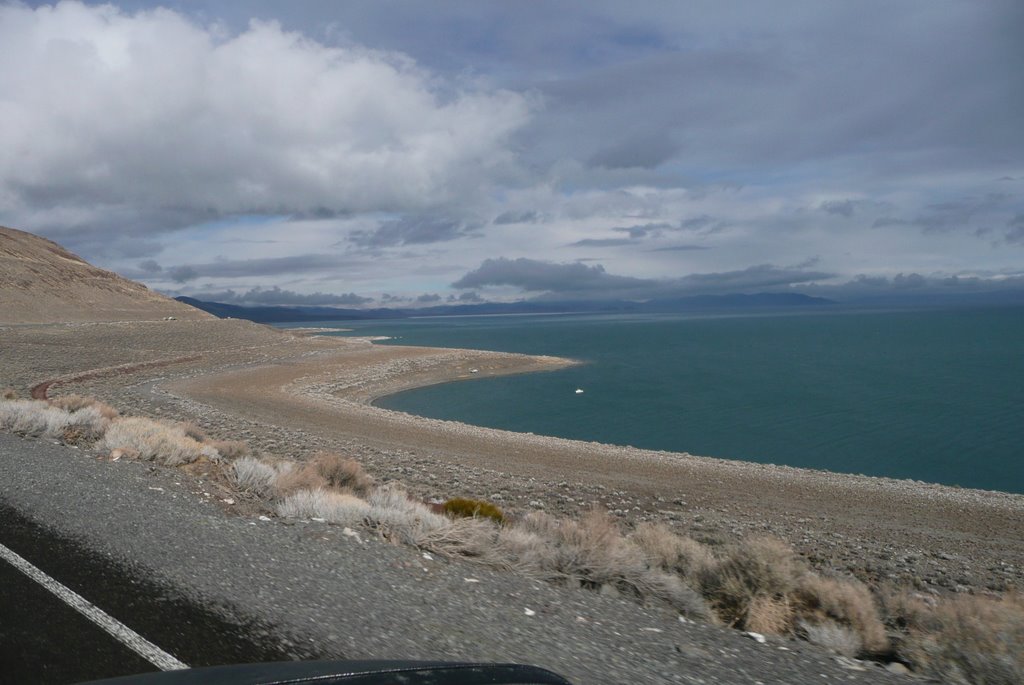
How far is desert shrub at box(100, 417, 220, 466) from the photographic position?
10820 millimetres

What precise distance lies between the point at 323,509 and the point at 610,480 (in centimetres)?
1422

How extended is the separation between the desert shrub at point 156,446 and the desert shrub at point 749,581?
25.9 feet

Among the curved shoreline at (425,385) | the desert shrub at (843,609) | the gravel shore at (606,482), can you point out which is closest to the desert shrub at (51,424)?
the gravel shore at (606,482)

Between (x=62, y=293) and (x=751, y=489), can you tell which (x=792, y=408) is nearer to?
(x=751, y=489)

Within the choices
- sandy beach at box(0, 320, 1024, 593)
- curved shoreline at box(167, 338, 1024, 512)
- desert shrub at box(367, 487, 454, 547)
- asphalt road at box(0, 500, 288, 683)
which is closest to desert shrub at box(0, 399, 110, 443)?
sandy beach at box(0, 320, 1024, 593)

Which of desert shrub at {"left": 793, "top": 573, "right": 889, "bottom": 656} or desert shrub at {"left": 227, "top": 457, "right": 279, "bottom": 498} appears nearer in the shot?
desert shrub at {"left": 793, "top": 573, "right": 889, "bottom": 656}

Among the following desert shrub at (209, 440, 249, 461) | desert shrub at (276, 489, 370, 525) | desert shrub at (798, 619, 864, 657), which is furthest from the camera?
desert shrub at (209, 440, 249, 461)

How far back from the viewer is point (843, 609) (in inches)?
228

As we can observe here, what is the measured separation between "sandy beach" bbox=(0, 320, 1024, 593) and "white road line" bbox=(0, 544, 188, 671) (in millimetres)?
7350

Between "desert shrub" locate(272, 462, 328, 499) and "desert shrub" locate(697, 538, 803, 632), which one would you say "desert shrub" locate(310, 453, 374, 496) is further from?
"desert shrub" locate(697, 538, 803, 632)

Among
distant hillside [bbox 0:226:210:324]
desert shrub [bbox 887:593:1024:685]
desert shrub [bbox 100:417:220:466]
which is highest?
distant hillside [bbox 0:226:210:324]

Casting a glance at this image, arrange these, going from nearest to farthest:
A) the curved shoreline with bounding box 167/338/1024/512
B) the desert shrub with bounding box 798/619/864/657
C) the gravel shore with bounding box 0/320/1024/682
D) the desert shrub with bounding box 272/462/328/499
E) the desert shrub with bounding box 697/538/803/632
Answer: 1. the desert shrub with bounding box 798/619/864/657
2. the desert shrub with bounding box 697/538/803/632
3. the desert shrub with bounding box 272/462/328/499
4. the gravel shore with bounding box 0/320/1024/682
5. the curved shoreline with bounding box 167/338/1024/512

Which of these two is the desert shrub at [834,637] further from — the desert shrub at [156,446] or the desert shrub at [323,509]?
the desert shrub at [156,446]

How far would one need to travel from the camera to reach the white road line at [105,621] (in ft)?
13.3
